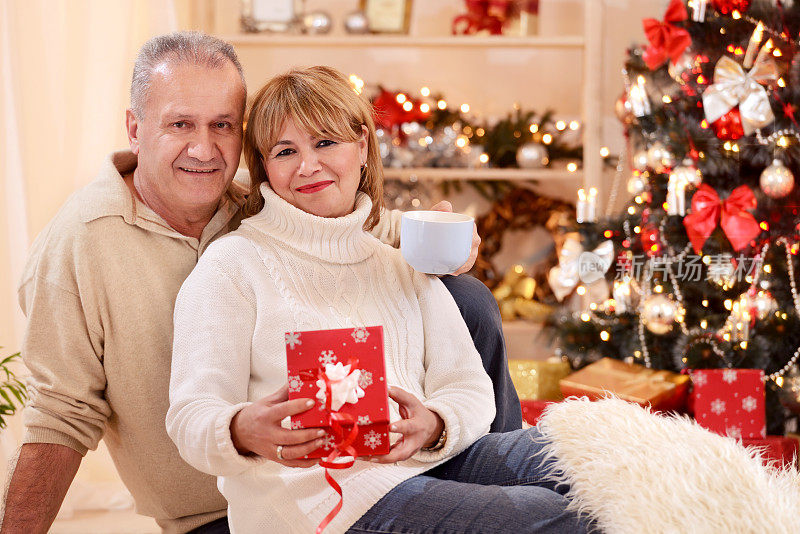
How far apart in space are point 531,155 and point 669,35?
74 cm

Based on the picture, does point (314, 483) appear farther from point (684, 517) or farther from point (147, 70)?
point (147, 70)

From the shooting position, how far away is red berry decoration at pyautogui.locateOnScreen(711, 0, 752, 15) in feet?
7.52

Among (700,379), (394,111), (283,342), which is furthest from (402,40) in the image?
(283,342)

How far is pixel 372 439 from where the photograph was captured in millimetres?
988

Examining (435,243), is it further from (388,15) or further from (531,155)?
(388,15)

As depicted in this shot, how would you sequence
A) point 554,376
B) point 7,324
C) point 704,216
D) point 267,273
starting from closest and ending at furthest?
1. point 267,273
2. point 7,324
3. point 704,216
4. point 554,376


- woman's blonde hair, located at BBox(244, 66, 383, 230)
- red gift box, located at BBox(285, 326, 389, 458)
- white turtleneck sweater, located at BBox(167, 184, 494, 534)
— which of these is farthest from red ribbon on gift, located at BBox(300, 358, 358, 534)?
woman's blonde hair, located at BBox(244, 66, 383, 230)

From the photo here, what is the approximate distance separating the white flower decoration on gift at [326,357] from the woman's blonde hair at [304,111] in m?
0.42

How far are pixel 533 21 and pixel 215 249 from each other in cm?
217

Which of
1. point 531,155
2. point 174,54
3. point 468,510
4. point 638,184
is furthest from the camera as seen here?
point 531,155

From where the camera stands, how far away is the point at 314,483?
1.11 m

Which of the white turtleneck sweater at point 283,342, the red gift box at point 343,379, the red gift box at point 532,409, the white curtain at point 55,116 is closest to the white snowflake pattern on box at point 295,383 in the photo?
the red gift box at point 343,379

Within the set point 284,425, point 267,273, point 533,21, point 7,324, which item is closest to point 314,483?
point 284,425

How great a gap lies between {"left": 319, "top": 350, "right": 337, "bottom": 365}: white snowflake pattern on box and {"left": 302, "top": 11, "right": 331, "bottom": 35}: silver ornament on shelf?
2.24 meters
